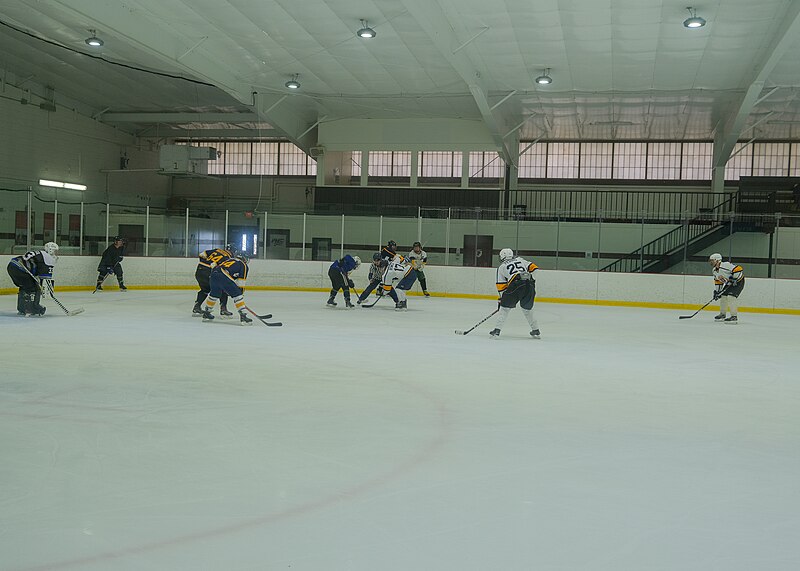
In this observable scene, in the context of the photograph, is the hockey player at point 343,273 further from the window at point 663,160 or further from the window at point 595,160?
the window at point 663,160

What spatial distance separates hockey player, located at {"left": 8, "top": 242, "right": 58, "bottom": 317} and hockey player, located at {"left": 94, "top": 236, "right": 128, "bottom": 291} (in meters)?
5.28

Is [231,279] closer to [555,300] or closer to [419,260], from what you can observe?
[419,260]

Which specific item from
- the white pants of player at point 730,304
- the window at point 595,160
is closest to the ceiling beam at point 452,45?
the window at point 595,160

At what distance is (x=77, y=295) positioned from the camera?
1428 centimetres

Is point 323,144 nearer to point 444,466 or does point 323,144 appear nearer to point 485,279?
point 485,279

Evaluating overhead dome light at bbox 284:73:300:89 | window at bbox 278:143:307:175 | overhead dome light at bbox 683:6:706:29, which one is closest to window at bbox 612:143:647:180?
window at bbox 278:143:307:175

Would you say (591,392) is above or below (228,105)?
below

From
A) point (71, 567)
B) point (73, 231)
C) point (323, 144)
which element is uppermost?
point (323, 144)

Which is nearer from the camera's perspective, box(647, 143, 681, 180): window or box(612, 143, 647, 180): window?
box(647, 143, 681, 180): window

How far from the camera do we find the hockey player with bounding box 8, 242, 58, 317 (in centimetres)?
965

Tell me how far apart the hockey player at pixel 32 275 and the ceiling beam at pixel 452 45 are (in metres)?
6.28

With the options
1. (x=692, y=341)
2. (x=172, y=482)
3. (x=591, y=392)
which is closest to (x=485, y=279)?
(x=692, y=341)

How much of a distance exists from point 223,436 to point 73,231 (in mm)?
13057

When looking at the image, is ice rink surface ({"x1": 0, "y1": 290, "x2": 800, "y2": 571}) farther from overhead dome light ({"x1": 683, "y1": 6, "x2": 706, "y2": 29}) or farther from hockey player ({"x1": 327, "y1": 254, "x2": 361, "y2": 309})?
overhead dome light ({"x1": 683, "y1": 6, "x2": 706, "y2": 29})
